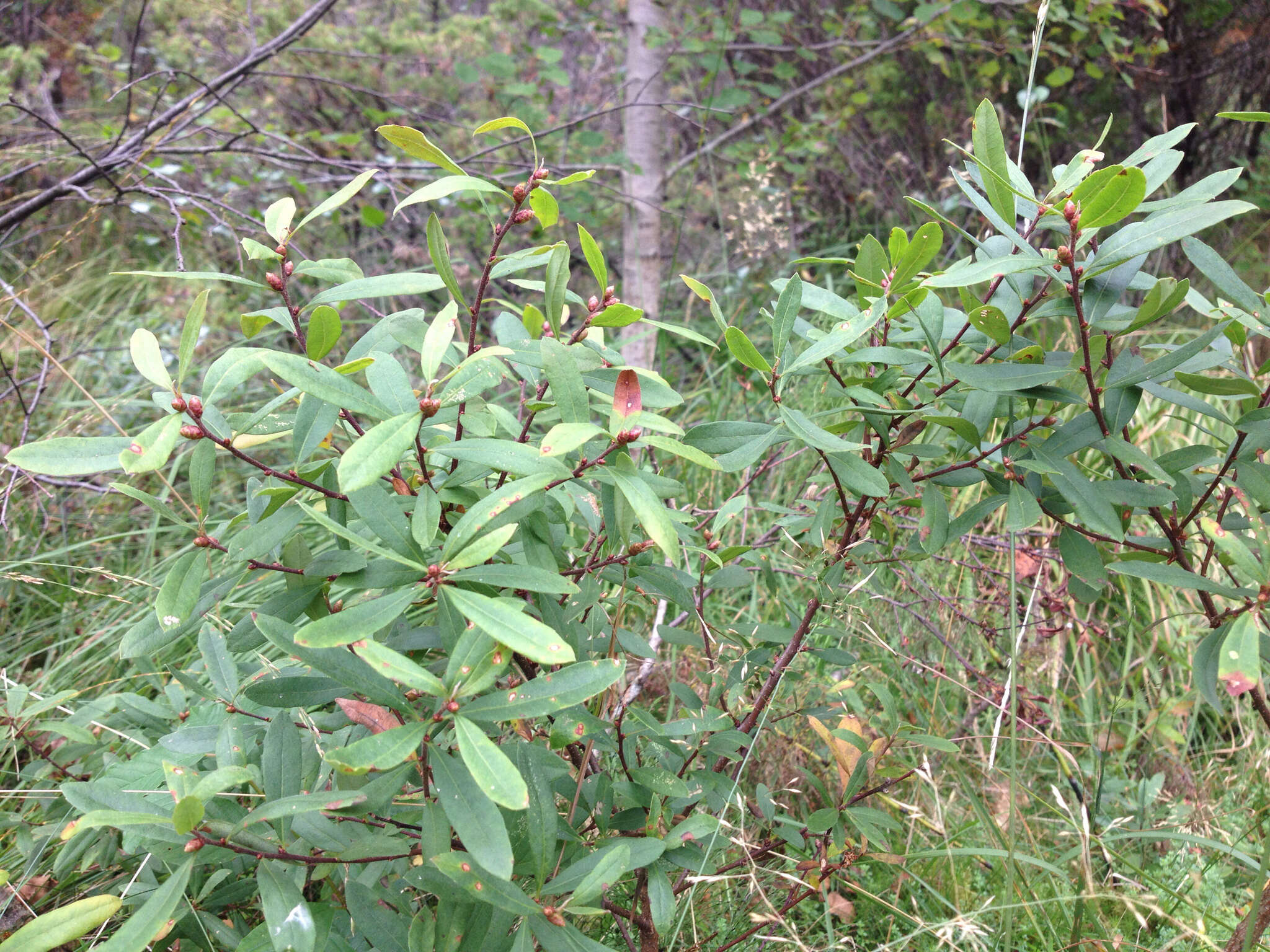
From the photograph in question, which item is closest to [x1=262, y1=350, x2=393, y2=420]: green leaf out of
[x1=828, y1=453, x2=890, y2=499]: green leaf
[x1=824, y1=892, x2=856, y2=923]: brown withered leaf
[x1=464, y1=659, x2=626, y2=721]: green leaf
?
[x1=464, y1=659, x2=626, y2=721]: green leaf

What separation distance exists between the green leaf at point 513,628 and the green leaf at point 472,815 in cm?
16

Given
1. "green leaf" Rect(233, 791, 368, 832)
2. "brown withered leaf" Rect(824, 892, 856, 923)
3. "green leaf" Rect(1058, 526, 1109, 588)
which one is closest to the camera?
"green leaf" Rect(233, 791, 368, 832)

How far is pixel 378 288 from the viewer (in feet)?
2.91

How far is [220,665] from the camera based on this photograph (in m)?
1.08

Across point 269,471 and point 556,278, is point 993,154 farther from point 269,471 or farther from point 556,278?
point 269,471

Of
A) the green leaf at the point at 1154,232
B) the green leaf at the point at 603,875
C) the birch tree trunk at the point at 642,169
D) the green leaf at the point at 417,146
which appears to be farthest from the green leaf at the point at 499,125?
the birch tree trunk at the point at 642,169

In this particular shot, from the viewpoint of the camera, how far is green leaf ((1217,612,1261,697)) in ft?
2.61

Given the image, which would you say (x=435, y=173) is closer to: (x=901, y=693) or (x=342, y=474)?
(x=901, y=693)

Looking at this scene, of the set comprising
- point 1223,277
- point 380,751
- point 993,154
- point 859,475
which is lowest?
point 380,751

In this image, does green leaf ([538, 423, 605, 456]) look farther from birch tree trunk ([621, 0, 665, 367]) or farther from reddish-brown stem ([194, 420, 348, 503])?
birch tree trunk ([621, 0, 665, 367])

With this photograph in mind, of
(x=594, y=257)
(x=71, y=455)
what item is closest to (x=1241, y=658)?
(x=594, y=257)

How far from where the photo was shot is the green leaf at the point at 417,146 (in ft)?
2.66

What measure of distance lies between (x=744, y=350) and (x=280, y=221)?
1.67 feet

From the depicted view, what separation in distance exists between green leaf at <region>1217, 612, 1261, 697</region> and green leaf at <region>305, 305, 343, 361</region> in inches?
35.2
